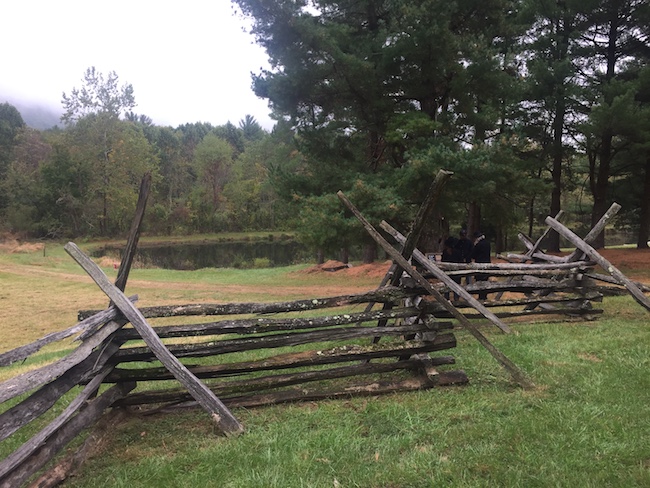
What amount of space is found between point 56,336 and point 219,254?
125ft

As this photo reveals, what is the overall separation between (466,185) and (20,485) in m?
12.2

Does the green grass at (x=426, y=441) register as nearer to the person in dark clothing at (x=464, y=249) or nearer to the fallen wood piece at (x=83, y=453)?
the fallen wood piece at (x=83, y=453)

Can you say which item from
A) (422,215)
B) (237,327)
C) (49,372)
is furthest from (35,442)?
(422,215)

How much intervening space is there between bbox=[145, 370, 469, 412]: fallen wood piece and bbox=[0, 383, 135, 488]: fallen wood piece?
1.56ft

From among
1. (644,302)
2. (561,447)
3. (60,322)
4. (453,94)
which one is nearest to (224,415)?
(561,447)

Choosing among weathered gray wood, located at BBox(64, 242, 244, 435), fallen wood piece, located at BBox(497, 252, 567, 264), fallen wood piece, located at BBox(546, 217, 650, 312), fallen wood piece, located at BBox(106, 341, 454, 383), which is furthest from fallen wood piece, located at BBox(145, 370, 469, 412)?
fallen wood piece, located at BBox(497, 252, 567, 264)

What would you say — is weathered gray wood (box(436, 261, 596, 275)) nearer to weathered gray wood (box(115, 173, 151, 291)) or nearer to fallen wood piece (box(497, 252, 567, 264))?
fallen wood piece (box(497, 252, 567, 264))

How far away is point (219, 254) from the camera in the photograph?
4072 cm

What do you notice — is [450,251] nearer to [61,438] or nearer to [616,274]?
[616,274]

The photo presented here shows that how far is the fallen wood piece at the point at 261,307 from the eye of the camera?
4391mm

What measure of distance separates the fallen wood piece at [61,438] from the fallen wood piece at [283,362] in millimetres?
151

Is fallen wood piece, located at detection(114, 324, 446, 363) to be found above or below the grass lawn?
above

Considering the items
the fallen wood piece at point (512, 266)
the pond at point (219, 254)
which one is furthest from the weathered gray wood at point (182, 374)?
the pond at point (219, 254)

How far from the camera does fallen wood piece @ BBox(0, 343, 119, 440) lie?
9.35 feet
